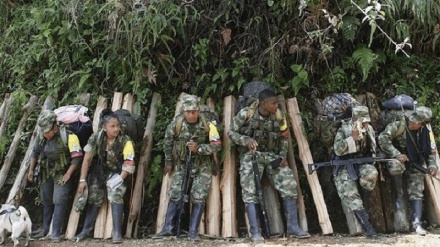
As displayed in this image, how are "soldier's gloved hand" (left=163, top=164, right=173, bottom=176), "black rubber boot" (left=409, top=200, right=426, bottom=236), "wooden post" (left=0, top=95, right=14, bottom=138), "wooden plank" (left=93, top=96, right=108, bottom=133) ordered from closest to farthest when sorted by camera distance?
"black rubber boot" (left=409, top=200, right=426, bottom=236), "soldier's gloved hand" (left=163, top=164, right=173, bottom=176), "wooden plank" (left=93, top=96, right=108, bottom=133), "wooden post" (left=0, top=95, right=14, bottom=138)

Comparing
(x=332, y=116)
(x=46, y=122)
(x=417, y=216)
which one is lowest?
(x=417, y=216)

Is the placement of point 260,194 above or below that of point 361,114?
below

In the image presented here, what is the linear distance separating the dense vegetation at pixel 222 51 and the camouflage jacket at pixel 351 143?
1.18 m

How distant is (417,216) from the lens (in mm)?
7355

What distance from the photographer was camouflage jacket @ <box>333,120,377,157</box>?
7297mm

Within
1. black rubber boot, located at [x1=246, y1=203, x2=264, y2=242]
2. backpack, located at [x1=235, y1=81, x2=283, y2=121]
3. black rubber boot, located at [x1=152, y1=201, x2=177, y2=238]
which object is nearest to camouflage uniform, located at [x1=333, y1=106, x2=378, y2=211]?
backpack, located at [x1=235, y1=81, x2=283, y2=121]

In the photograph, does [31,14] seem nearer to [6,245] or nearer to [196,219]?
[6,245]

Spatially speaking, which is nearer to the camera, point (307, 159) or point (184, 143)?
point (184, 143)

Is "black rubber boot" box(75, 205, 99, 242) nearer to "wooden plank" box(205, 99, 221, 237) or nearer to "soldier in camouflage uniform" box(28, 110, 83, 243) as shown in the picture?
"soldier in camouflage uniform" box(28, 110, 83, 243)

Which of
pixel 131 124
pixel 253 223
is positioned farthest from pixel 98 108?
pixel 253 223

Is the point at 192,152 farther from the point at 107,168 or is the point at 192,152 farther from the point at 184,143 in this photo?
the point at 107,168

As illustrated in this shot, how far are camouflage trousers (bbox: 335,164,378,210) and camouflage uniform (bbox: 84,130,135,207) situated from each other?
10.4 ft

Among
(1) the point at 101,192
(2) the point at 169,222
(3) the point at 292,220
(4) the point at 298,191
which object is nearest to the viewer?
(3) the point at 292,220

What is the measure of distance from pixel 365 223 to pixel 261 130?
204 cm
